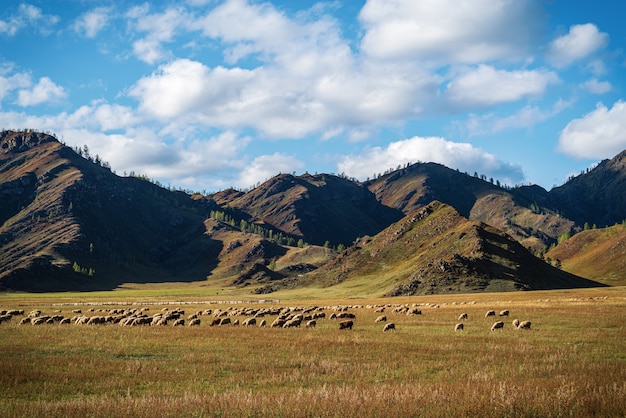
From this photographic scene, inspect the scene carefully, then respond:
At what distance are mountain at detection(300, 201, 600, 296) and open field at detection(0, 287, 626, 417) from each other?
326 ft

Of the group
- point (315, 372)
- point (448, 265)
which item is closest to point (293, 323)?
point (315, 372)

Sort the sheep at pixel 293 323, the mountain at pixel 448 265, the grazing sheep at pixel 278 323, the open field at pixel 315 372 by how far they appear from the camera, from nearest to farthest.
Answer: the open field at pixel 315 372 → the sheep at pixel 293 323 → the grazing sheep at pixel 278 323 → the mountain at pixel 448 265

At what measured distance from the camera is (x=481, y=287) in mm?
129125

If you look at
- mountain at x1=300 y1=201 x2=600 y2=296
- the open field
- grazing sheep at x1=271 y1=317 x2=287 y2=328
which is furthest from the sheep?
mountain at x1=300 y1=201 x2=600 y2=296

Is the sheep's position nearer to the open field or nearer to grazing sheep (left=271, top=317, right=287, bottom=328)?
grazing sheep (left=271, top=317, right=287, bottom=328)

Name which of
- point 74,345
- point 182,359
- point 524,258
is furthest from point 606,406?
point 524,258

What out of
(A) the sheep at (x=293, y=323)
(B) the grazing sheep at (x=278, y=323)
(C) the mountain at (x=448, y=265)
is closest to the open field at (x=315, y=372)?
(A) the sheep at (x=293, y=323)

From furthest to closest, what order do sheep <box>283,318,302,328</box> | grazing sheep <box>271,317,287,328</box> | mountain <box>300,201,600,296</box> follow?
mountain <box>300,201,600,296</box> → grazing sheep <box>271,317,287,328</box> → sheep <box>283,318,302,328</box>

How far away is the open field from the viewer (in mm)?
13602

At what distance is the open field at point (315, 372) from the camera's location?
1360cm

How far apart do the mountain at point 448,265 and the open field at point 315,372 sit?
99.4 metres

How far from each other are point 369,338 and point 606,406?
65.3 feet

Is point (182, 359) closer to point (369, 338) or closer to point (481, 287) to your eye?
point (369, 338)

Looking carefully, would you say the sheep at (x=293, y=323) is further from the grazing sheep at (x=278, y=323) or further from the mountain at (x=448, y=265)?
the mountain at (x=448, y=265)
